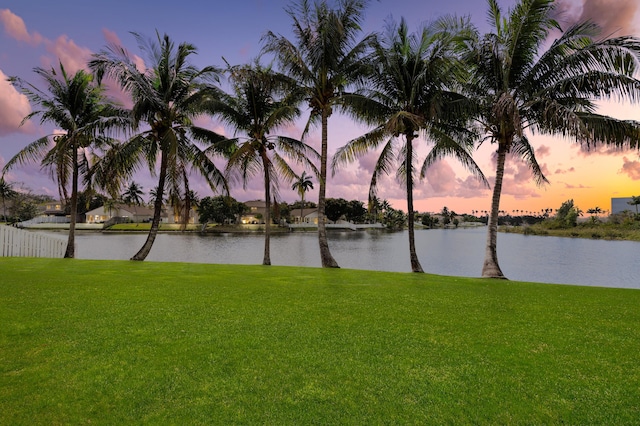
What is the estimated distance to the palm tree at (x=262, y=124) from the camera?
54.2ft

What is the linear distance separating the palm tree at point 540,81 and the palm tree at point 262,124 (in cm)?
797

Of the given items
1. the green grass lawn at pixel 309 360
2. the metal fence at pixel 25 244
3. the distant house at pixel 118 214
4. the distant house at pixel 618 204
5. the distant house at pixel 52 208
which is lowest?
the green grass lawn at pixel 309 360

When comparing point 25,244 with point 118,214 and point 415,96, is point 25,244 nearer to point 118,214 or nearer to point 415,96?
point 415,96

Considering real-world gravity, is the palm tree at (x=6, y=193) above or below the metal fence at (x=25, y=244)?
above

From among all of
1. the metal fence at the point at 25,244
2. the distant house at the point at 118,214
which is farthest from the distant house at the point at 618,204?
the distant house at the point at 118,214

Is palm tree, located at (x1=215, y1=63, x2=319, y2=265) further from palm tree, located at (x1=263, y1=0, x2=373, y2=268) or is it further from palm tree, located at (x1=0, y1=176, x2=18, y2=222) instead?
palm tree, located at (x1=0, y1=176, x2=18, y2=222)

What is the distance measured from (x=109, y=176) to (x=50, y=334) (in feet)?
42.6

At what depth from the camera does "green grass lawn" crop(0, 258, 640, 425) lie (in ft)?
10.5

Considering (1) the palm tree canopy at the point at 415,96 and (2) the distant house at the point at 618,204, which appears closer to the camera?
(1) the palm tree canopy at the point at 415,96

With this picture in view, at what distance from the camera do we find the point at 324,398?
3.38 m

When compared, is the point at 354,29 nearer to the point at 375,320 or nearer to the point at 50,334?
the point at 375,320

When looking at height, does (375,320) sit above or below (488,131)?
below

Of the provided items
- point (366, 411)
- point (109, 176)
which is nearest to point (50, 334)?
point (366, 411)

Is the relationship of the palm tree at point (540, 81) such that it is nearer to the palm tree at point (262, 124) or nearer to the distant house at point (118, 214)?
the palm tree at point (262, 124)
